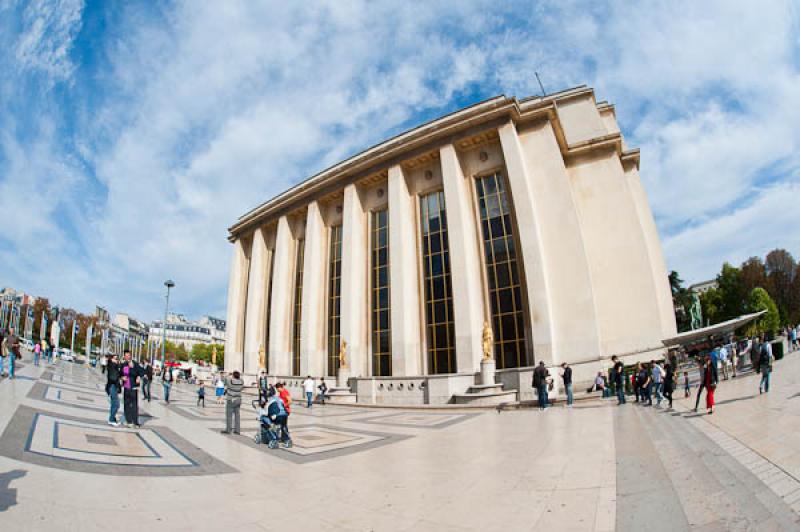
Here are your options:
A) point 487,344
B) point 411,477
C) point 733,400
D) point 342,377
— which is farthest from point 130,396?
point 342,377

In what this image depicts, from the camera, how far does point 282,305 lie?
3747 cm

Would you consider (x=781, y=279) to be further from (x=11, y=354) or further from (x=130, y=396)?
(x=11, y=354)

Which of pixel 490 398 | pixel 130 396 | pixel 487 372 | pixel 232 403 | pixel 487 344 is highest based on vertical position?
pixel 487 344

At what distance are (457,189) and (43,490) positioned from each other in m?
25.6

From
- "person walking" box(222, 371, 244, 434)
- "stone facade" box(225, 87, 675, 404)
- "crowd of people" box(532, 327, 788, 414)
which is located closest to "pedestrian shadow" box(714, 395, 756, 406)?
"crowd of people" box(532, 327, 788, 414)

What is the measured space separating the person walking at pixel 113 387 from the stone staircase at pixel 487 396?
1503 cm

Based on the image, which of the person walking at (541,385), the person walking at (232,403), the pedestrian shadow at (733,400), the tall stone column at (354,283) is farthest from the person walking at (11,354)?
the pedestrian shadow at (733,400)

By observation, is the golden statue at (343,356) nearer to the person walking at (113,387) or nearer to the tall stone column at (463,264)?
the tall stone column at (463,264)

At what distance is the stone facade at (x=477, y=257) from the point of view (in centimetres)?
2444

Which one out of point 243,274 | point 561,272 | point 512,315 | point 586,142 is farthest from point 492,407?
point 243,274

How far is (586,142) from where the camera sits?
103ft

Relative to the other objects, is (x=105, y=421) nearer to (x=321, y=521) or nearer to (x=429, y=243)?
(x=321, y=521)

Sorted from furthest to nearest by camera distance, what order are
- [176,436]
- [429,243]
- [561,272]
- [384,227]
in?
[384,227] < [429,243] < [561,272] < [176,436]

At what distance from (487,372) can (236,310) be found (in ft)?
106
